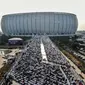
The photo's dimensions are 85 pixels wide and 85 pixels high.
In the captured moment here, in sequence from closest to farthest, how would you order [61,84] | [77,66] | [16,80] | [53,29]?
[61,84] → [16,80] → [77,66] → [53,29]

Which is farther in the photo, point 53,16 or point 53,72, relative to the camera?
point 53,16

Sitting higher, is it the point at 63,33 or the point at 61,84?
the point at 61,84

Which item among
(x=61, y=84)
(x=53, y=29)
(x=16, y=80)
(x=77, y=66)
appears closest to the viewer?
(x=61, y=84)

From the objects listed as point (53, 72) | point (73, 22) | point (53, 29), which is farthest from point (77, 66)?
point (73, 22)

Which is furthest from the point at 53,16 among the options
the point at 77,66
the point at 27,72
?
the point at 27,72

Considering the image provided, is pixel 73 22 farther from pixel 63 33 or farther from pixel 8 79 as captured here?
pixel 8 79

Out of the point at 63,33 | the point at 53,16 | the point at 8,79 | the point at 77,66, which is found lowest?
the point at 63,33
